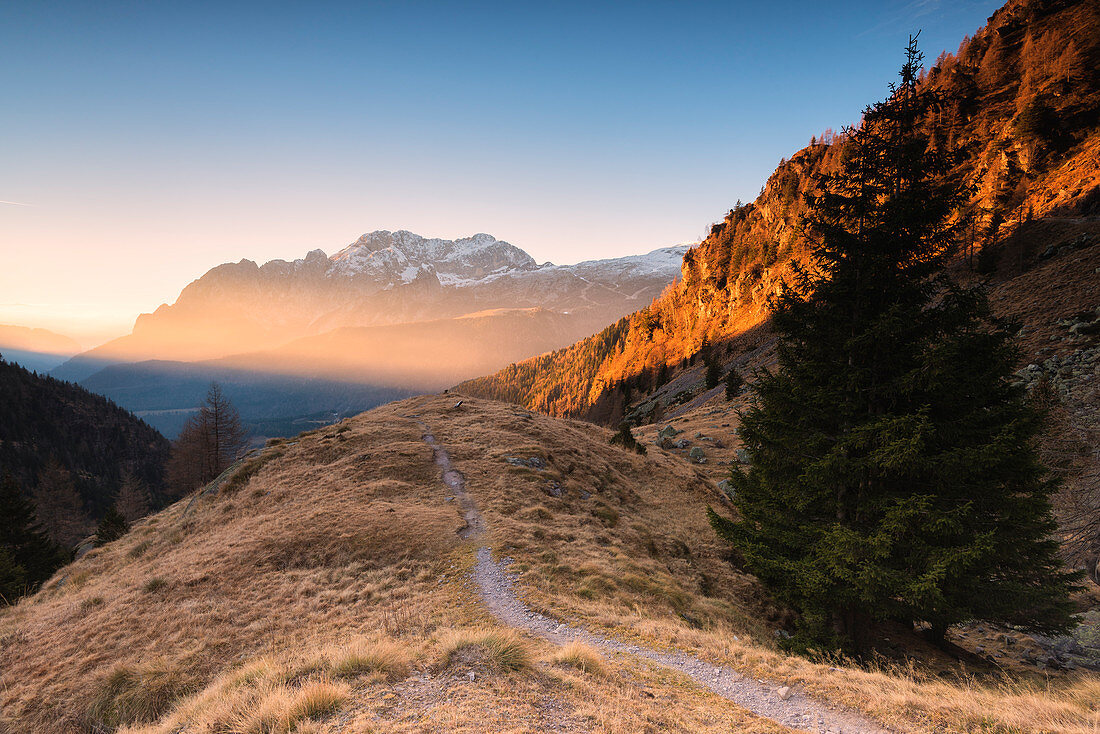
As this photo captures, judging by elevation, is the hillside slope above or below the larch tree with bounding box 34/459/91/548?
above

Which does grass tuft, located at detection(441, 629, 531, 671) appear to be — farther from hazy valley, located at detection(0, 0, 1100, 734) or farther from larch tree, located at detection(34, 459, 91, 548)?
larch tree, located at detection(34, 459, 91, 548)

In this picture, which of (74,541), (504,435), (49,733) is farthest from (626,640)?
(74,541)

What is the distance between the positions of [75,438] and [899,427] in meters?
207

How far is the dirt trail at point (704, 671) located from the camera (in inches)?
273

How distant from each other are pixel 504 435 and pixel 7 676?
888 inches

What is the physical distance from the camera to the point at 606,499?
2352 cm

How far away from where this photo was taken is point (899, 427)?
9.70m

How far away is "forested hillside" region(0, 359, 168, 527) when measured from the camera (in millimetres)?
110875

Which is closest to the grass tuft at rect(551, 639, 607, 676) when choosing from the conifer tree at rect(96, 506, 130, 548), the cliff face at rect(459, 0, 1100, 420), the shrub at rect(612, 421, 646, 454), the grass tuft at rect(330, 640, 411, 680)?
the grass tuft at rect(330, 640, 411, 680)

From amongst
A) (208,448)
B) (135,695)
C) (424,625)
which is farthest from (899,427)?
(208,448)

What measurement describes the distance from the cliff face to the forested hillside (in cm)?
15062

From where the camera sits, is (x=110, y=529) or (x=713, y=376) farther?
(x=713, y=376)

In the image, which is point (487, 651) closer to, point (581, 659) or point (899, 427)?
point (581, 659)

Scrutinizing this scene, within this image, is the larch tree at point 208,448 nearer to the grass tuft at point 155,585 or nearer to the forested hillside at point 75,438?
the grass tuft at point 155,585
